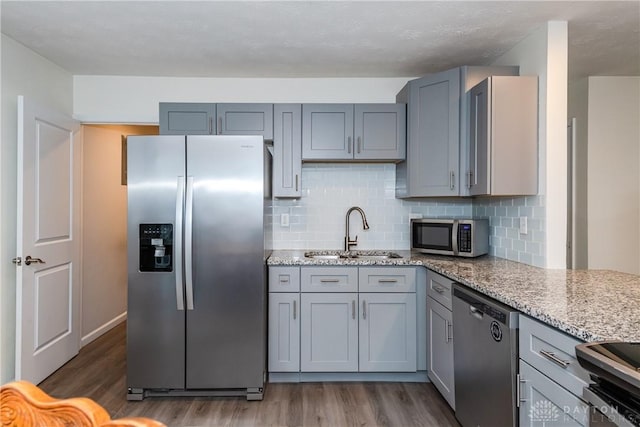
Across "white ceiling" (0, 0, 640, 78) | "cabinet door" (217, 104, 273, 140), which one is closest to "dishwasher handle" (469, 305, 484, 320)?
"white ceiling" (0, 0, 640, 78)

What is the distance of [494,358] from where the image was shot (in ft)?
5.32

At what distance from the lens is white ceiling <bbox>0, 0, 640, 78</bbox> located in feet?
6.87

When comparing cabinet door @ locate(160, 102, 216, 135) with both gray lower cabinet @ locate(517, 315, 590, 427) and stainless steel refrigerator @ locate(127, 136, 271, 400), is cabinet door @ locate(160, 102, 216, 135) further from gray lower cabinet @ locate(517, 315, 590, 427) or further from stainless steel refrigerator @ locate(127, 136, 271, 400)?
gray lower cabinet @ locate(517, 315, 590, 427)

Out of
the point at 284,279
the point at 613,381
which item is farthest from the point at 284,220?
the point at 613,381

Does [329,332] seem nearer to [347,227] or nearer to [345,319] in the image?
[345,319]

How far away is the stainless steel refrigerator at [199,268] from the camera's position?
7.94 ft

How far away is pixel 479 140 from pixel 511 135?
0.19 meters

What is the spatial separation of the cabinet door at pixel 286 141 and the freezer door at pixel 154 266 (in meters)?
0.79

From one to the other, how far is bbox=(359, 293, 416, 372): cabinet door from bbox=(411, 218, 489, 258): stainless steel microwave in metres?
0.48

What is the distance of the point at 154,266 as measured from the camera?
2.42 meters

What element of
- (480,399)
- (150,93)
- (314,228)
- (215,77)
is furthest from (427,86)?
(150,93)

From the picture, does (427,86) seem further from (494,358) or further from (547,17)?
(494,358)

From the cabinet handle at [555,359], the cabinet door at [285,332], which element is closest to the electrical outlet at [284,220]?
the cabinet door at [285,332]

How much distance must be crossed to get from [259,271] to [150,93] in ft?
6.41
